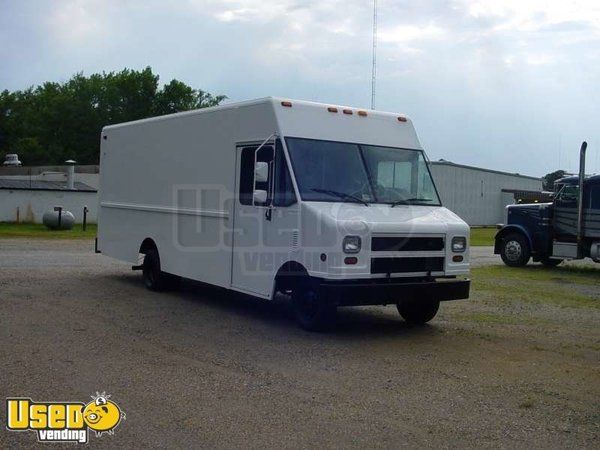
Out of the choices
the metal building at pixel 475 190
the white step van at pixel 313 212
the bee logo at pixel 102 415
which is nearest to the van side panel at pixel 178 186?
the white step van at pixel 313 212

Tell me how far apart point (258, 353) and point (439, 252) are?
288 cm

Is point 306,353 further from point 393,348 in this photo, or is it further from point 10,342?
point 10,342

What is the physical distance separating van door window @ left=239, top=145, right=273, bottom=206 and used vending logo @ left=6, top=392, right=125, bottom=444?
435 cm

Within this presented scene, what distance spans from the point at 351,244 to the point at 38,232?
24.3 meters

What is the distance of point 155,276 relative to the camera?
13.2 meters

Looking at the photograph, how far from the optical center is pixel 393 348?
356 inches

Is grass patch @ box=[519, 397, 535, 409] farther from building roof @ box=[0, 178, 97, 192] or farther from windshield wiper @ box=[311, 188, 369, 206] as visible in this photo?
building roof @ box=[0, 178, 97, 192]

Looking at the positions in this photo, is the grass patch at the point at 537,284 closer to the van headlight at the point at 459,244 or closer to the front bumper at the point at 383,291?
the van headlight at the point at 459,244

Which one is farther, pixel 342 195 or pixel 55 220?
pixel 55 220

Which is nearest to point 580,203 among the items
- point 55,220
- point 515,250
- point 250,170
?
point 515,250

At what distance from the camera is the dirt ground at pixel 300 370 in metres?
5.82

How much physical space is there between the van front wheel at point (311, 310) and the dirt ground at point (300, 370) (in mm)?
157

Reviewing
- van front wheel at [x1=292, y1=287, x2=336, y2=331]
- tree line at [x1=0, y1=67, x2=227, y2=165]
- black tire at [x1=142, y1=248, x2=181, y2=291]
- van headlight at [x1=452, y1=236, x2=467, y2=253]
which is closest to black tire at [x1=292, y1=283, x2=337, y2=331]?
van front wheel at [x1=292, y1=287, x2=336, y2=331]

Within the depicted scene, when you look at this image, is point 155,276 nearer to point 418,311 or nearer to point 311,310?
point 311,310
